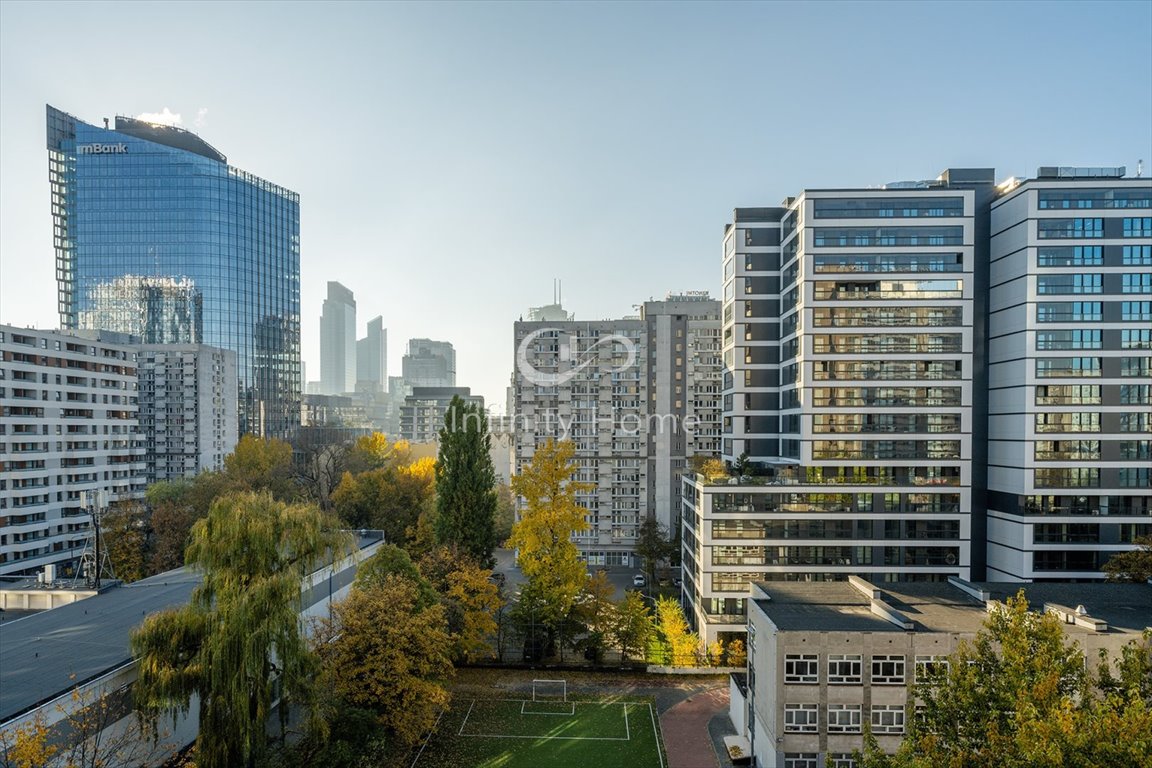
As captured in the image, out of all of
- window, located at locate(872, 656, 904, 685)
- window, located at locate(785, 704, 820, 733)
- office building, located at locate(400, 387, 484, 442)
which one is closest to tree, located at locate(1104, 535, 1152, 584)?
window, located at locate(872, 656, 904, 685)

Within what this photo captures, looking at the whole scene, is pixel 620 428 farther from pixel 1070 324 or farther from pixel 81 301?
pixel 81 301

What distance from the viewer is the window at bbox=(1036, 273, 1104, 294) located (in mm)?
36844

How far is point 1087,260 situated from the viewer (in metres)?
36.8

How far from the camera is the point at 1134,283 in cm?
3662

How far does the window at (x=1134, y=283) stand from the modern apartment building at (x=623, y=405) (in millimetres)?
34235

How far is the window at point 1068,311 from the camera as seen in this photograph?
36.8 m

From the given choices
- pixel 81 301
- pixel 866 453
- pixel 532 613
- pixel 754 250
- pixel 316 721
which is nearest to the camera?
pixel 316 721

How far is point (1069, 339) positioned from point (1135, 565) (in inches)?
569

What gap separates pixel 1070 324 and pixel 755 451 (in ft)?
73.1

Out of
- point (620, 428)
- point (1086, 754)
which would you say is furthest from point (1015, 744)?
point (620, 428)

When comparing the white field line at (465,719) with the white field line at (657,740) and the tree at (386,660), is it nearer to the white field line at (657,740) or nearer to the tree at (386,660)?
the tree at (386,660)

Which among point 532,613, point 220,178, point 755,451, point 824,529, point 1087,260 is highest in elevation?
point 220,178

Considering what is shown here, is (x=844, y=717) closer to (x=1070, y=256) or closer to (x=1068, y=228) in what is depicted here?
(x=1070, y=256)

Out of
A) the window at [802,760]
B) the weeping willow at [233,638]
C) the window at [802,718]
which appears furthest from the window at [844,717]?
the weeping willow at [233,638]
